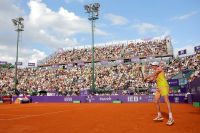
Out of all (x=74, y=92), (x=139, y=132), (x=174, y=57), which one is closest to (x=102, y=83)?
(x=74, y=92)

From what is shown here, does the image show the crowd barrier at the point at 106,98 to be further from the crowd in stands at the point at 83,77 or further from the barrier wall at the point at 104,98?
the crowd in stands at the point at 83,77

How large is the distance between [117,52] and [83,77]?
484 inches

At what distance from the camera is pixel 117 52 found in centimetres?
6103

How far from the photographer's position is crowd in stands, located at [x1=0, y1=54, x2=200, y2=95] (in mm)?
44156

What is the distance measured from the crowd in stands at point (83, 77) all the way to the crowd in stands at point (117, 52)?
4.17m

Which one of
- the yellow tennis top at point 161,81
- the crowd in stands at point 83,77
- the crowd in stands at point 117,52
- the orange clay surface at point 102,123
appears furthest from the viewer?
the crowd in stands at point 117,52

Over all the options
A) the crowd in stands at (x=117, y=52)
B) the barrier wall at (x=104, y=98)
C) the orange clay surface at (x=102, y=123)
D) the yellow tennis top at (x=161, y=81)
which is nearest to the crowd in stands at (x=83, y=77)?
the barrier wall at (x=104, y=98)

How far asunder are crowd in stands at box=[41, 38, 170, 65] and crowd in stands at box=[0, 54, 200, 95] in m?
4.17

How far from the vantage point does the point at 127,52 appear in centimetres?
5909

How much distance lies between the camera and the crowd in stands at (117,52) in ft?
183

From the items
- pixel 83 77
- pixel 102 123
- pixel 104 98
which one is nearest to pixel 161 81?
pixel 102 123

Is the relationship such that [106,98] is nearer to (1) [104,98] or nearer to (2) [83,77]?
(1) [104,98]

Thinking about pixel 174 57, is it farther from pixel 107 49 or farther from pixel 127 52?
pixel 107 49

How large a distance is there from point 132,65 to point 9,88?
29.2 m
